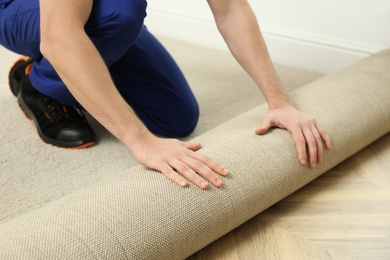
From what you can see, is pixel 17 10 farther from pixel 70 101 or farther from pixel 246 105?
pixel 246 105

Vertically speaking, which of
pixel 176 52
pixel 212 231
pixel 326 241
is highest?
pixel 212 231

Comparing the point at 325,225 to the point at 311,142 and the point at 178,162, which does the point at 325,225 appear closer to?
the point at 311,142

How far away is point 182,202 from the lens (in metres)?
1.15

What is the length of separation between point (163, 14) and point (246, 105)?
1.01 meters

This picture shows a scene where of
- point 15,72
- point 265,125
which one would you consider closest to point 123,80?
point 15,72

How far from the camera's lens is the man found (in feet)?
3.90

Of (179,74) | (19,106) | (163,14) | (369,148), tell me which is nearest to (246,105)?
(179,74)

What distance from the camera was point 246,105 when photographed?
202 cm

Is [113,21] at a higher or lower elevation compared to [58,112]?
higher

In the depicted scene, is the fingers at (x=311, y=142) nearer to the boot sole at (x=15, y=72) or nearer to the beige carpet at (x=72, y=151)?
the beige carpet at (x=72, y=151)

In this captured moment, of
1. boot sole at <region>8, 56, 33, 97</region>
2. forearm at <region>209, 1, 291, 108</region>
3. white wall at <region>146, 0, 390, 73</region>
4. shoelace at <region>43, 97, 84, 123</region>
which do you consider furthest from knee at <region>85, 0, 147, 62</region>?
white wall at <region>146, 0, 390, 73</region>

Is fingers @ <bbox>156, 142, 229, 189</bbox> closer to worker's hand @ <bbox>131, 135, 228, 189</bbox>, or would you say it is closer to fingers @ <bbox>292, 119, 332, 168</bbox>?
worker's hand @ <bbox>131, 135, 228, 189</bbox>

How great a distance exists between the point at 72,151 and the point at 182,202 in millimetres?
652

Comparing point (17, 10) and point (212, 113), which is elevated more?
point (17, 10)
